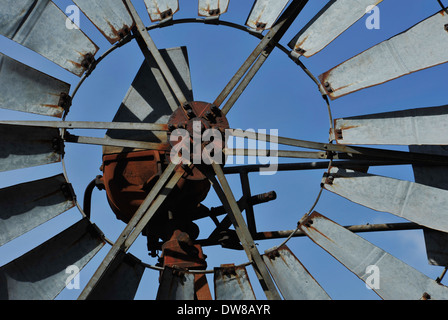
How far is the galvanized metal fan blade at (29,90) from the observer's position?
285 inches

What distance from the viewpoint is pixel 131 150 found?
7801 mm

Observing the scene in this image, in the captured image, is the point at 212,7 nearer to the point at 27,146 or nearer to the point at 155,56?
the point at 155,56

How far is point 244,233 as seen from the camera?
683 centimetres

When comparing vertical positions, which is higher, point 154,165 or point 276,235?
point 154,165

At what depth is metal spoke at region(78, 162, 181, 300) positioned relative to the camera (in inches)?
248

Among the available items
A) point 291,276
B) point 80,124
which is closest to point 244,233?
point 291,276

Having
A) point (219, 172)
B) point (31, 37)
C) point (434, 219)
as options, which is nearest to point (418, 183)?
point (434, 219)

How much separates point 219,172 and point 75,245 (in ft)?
6.34

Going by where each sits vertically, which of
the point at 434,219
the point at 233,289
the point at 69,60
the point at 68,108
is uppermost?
the point at 69,60

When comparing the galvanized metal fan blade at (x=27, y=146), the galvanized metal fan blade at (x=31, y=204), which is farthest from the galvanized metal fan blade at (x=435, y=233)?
the galvanized metal fan blade at (x=27, y=146)

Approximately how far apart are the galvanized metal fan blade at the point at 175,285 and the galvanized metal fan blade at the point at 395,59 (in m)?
2.92

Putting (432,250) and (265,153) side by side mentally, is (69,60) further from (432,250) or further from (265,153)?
(432,250)

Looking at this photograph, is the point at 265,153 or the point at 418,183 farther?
the point at 418,183

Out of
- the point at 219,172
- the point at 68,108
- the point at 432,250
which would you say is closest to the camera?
the point at 219,172
